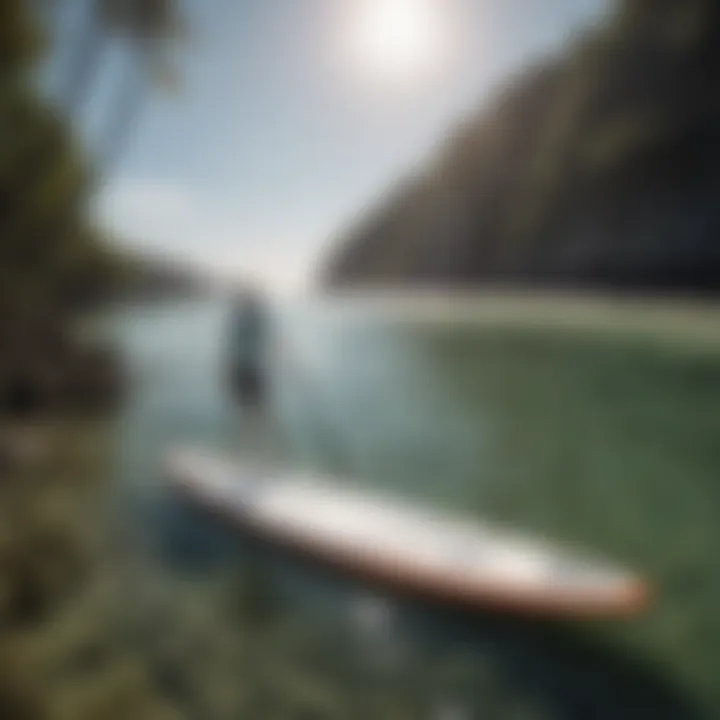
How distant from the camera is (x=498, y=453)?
1.42 m

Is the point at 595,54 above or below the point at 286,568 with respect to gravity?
above

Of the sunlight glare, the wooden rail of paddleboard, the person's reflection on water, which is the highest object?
the sunlight glare

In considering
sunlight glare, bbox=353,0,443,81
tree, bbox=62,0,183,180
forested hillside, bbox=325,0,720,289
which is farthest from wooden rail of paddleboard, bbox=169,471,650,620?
sunlight glare, bbox=353,0,443,81

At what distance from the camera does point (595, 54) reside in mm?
1369

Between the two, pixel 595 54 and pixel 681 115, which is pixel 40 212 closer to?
pixel 595 54

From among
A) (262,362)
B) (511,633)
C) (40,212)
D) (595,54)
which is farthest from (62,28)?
(511,633)

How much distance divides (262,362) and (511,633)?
26.6 inches

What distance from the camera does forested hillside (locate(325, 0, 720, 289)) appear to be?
1.37 m

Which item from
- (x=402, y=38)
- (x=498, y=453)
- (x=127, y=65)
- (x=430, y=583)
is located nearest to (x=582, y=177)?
(x=402, y=38)

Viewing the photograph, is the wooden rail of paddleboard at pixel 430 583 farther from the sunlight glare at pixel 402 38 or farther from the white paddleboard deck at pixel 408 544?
the sunlight glare at pixel 402 38

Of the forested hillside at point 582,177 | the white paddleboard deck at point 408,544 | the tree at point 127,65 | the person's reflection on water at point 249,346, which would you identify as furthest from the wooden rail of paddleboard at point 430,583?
the tree at point 127,65

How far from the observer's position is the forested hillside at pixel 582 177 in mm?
1374

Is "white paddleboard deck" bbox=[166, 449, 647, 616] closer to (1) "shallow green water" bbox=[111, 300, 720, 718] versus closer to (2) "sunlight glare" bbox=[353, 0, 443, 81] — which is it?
(1) "shallow green water" bbox=[111, 300, 720, 718]

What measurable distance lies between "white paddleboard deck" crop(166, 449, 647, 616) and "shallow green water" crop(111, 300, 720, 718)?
0.04 metres
